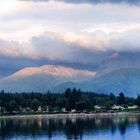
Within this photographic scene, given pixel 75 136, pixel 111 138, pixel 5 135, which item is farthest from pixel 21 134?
pixel 111 138

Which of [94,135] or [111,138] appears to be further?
[94,135]

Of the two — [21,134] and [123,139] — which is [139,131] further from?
[21,134]

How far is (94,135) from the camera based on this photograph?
4006 inches

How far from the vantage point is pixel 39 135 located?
354 ft

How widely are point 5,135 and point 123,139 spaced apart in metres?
27.4

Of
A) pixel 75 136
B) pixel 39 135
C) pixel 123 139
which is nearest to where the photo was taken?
pixel 123 139

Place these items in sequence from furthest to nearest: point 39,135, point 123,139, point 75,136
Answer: point 39,135
point 75,136
point 123,139

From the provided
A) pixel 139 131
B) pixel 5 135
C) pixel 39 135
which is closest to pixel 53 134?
pixel 39 135

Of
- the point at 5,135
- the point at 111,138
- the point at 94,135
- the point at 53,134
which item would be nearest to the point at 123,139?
the point at 111,138

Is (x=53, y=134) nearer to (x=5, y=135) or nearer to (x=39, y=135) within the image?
(x=39, y=135)

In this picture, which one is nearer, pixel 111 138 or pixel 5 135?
pixel 111 138

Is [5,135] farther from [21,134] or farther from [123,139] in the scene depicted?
[123,139]

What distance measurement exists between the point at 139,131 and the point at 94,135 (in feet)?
33.4

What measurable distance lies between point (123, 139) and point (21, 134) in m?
25.9
